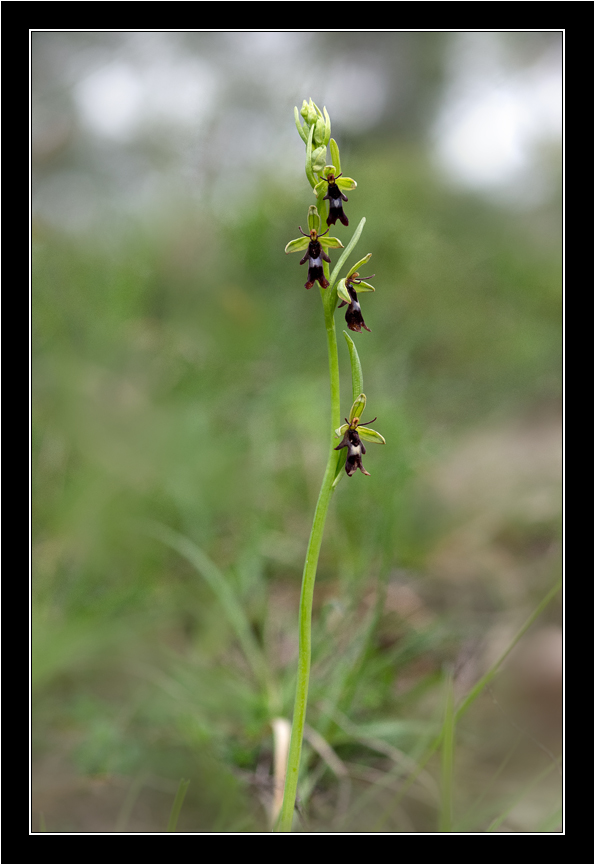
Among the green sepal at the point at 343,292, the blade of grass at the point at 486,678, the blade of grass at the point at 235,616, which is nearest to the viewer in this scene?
the green sepal at the point at 343,292

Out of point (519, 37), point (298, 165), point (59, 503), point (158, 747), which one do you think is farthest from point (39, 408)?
point (519, 37)

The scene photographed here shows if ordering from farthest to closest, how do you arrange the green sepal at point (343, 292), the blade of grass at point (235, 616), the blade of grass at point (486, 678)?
the blade of grass at point (235, 616)
the blade of grass at point (486, 678)
the green sepal at point (343, 292)

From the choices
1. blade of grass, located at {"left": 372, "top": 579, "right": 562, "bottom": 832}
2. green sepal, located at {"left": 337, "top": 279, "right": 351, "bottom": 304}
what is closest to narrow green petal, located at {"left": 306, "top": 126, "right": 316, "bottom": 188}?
green sepal, located at {"left": 337, "top": 279, "right": 351, "bottom": 304}

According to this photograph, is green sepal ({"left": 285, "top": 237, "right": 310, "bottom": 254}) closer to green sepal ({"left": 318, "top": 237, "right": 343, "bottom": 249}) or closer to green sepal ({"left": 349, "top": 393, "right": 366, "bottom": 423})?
green sepal ({"left": 318, "top": 237, "right": 343, "bottom": 249})

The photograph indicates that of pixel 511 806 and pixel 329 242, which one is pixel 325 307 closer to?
pixel 329 242

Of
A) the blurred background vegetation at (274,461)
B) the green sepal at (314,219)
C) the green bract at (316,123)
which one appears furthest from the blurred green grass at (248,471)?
the green bract at (316,123)

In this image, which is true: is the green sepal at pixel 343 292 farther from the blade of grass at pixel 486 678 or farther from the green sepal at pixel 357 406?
the blade of grass at pixel 486 678

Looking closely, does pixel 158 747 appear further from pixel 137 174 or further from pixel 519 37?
pixel 519 37
